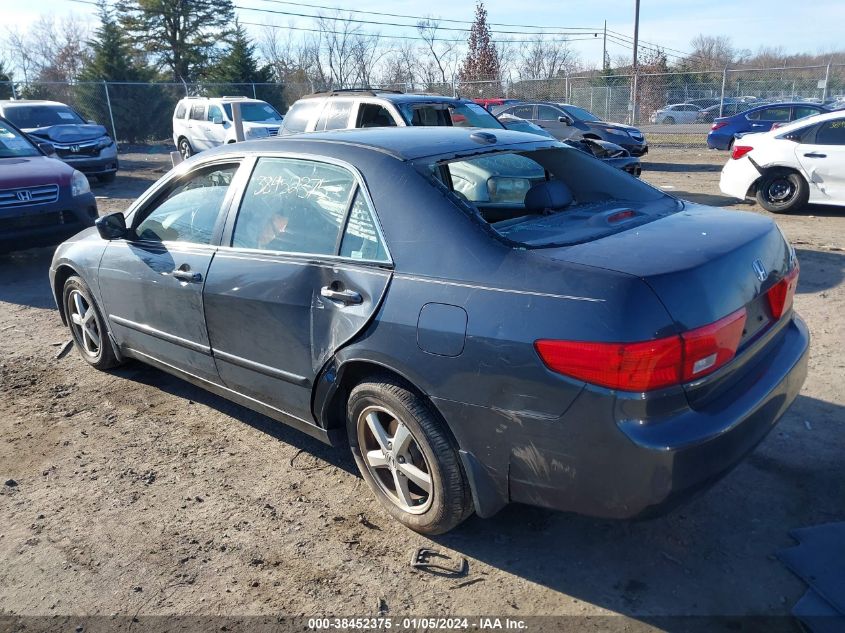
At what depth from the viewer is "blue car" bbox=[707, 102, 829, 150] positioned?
57.4 feet

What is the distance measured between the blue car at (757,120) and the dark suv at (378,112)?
1055 cm

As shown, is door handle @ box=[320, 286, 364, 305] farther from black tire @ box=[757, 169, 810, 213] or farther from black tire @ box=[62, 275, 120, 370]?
black tire @ box=[757, 169, 810, 213]

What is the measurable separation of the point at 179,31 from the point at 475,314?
39.7m

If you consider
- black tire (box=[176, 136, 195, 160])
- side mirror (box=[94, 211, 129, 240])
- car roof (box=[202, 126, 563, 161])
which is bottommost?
black tire (box=[176, 136, 195, 160])

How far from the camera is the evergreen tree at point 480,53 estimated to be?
41.5 meters

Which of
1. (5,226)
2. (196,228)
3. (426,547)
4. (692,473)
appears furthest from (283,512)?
(5,226)

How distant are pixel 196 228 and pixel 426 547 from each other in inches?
84.3

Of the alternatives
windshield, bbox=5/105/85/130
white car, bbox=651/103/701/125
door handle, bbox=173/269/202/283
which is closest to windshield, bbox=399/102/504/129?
door handle, bbox=173/269/202/283

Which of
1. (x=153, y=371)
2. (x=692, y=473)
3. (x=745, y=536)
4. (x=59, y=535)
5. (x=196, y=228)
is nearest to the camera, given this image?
(x=692, y=473)

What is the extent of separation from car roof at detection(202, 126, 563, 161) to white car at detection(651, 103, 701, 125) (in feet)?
85.3

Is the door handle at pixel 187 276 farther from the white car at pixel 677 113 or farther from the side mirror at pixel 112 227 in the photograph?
the white car at pixel 677 113

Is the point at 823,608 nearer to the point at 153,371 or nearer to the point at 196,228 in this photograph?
the point at 196,228

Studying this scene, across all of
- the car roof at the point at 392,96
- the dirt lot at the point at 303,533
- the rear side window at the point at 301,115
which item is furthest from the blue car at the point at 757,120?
the dirt lot at the point at 303,533

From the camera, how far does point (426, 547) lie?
3002mm
